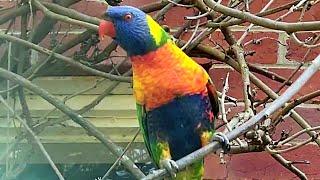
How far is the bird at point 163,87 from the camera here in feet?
3.92

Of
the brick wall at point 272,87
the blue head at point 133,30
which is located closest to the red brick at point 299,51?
the brick wall at point 272,87

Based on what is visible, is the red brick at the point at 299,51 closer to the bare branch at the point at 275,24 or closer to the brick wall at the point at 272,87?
→ the brick wall at the point at 272,87

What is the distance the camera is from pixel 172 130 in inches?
49.6

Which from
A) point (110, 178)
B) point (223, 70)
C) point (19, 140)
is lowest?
point (110, 178)

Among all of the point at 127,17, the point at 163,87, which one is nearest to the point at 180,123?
the point at 163,87

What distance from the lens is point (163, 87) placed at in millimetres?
1195

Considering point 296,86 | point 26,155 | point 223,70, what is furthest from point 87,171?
point 296,86

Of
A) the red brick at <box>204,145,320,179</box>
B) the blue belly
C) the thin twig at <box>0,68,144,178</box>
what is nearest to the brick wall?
the red brick at <box>204,145,320,179</box>

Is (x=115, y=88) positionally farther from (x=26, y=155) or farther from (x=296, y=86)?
(x=296, y=86)

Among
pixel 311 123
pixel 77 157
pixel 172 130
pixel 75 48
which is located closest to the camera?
pixel 172 130

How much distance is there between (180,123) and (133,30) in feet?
0.57

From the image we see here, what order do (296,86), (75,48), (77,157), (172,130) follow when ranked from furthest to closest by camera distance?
(77,157) < (75,48) < (172,130) < (296,86)

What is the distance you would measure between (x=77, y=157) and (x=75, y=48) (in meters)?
0.25

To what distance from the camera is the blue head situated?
46.0 inches
